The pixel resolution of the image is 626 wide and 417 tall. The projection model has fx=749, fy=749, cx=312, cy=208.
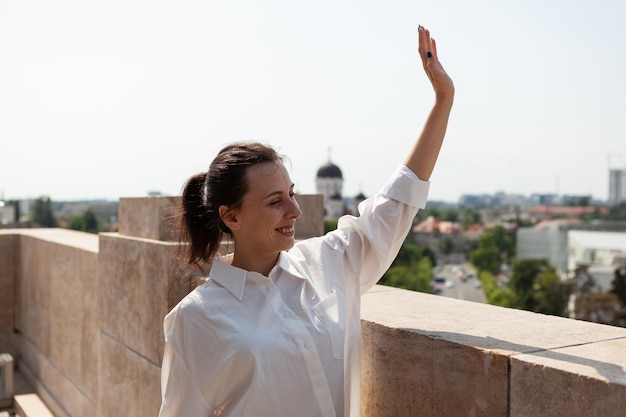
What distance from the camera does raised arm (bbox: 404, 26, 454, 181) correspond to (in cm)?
183

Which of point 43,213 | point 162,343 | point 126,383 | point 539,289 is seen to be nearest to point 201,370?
point 162,343

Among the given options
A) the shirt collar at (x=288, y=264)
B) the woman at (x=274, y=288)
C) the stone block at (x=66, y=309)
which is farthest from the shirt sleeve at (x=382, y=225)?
the stone block at (x=66, y=309)

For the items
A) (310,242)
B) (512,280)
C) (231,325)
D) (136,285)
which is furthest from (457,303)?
(512,280)

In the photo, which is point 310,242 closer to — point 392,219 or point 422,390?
point 392,219

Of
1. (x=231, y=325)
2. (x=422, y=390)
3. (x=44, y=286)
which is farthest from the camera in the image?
(x=44, y=286)

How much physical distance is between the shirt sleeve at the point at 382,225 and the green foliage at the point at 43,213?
5633 cm

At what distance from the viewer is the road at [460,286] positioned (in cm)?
7256

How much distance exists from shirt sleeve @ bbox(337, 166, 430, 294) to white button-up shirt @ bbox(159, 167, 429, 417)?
9 cm

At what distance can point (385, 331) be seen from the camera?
5.87 ft

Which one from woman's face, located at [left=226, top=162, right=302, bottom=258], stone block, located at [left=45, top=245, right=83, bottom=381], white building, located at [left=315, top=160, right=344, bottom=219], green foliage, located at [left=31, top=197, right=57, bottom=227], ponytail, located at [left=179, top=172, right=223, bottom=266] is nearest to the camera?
woman's face, located at [left=226, top=162, right=302, bottom=258]

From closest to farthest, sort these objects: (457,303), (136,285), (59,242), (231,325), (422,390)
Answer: (231,325) → (422,390) → (457,303) → (136,285) → (59,242)

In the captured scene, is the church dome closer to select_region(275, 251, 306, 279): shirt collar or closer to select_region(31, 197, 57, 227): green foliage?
select_region(31, 197, 57, 227): green foliage

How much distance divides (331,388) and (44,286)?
3.77 meters

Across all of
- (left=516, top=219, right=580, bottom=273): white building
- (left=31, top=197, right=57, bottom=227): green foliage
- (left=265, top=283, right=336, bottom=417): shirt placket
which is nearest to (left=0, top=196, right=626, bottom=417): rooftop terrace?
(left=265, top=283, right=336, bottom=417): shirt placket
